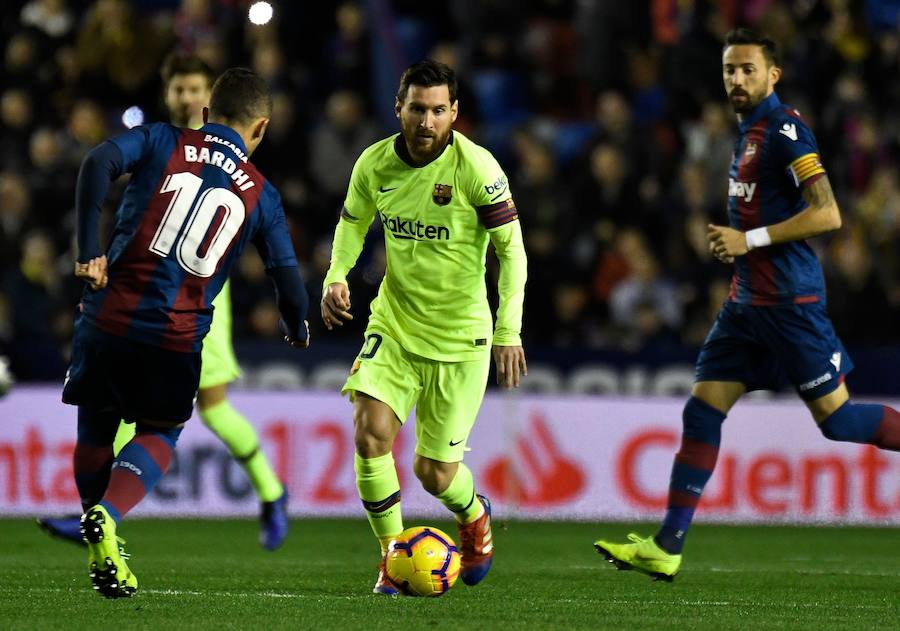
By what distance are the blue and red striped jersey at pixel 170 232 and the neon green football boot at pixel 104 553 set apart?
0.76 meters

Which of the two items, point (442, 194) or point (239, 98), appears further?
point (442, 194)

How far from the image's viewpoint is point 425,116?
277 inches

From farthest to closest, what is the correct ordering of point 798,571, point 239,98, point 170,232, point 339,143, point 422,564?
point 339,143, point 798,571, point 422,564, point 239,98, point 170,232

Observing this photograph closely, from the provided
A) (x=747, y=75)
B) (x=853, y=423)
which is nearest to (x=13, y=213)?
(x=747, y=75)

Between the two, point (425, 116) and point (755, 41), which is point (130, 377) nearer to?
point (425, 116)

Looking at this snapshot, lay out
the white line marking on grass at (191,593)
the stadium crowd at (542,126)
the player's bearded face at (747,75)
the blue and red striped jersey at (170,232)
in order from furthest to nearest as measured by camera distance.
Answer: the stadium crowd at (542,126), the player's bearded face at (747,75), the white line marking on grass at (191,593), the blue and red striped jersey at (170,232)

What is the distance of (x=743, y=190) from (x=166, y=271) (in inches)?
109

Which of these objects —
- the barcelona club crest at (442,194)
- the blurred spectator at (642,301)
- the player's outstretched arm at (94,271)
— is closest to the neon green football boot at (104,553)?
the player's outstretched arm at (94,271)

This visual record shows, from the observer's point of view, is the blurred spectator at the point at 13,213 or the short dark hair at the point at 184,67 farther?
the blurred spectator at the point at 13,213

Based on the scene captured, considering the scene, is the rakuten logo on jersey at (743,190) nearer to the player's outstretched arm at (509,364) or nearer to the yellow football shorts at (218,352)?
the player's outstretched arm at (509,364)

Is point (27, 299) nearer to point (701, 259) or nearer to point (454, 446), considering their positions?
point (701, 259)

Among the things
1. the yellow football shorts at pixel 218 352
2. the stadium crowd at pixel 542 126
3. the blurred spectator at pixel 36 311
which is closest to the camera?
the yellow football shorts at pixel 218 352

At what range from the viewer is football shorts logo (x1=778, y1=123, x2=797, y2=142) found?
753 cm

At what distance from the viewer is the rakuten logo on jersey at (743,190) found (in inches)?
304
